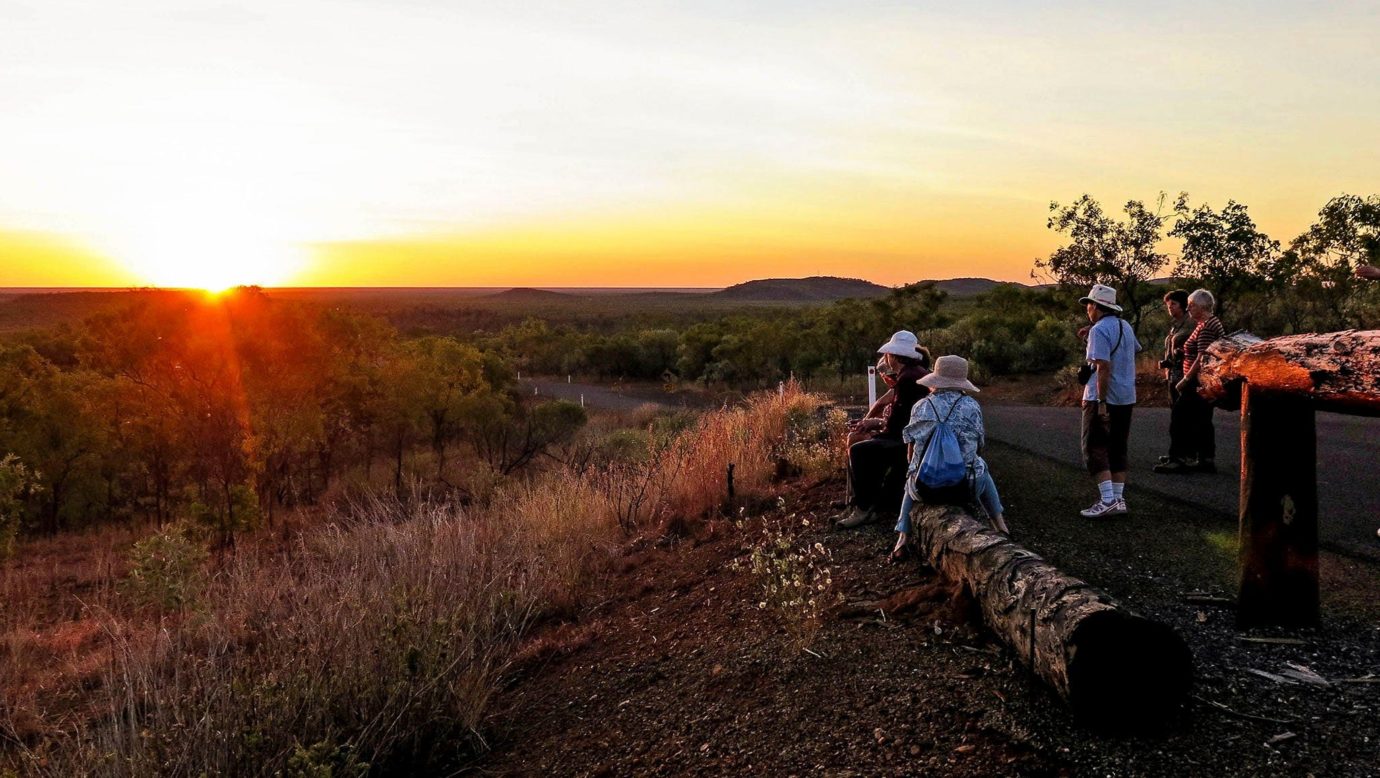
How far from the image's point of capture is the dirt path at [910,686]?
3.49 m

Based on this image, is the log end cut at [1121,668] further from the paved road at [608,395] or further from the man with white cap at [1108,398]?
the paved road at [608,395]

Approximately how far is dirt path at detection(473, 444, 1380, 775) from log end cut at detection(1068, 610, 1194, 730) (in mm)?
104

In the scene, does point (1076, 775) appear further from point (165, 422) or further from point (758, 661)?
point (165, 422)

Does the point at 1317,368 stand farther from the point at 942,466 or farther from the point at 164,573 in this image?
the point at 164,573

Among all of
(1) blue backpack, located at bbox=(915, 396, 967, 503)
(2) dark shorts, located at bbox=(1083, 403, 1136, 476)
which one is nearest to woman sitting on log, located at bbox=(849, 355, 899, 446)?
(1) blue backpack, located at bbox=(915, 396, 967, 503)

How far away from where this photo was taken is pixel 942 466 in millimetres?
5812

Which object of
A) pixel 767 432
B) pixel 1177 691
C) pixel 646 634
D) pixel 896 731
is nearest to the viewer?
pixel 1177 691

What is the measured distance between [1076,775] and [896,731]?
827mm

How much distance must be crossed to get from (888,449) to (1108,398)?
67.9 inches

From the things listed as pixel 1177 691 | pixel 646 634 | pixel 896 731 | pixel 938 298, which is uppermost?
pixel 938 298

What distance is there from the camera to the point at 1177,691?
11.8ft

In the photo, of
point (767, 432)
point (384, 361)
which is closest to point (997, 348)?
point (767, 432)

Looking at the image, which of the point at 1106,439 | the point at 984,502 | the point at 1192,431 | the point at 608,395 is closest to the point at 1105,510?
the point at 1106,439

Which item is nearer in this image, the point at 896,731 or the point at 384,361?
the point at 896,731
